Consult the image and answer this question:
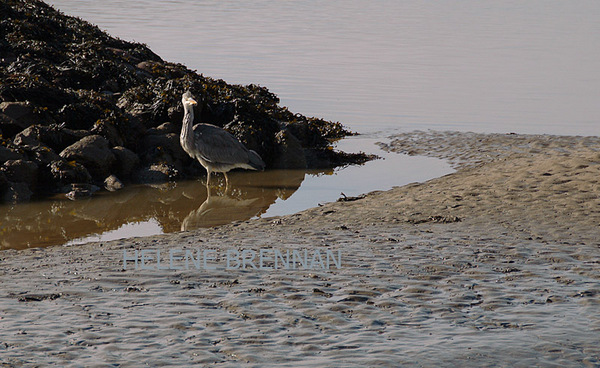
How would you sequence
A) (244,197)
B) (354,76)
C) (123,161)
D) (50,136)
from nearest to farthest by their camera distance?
(244,197) → (50,136) → (123,161) → (354,76)

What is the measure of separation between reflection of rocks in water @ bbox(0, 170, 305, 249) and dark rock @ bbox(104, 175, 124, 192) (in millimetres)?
98

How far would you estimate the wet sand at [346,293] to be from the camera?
4.97 meters

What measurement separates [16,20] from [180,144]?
545 centimetres

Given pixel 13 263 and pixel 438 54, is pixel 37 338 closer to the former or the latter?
pixel 13 263

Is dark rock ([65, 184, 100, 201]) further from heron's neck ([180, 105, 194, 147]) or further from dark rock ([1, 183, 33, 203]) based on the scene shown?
heron's neck ([180, 105, 194, 147])

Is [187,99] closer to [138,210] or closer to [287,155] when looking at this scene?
[287,155]

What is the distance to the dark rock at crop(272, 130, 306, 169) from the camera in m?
14.1

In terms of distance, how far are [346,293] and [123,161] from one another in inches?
285

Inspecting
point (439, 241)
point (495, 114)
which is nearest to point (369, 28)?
point (495, 114)

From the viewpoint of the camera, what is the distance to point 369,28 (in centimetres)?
3716

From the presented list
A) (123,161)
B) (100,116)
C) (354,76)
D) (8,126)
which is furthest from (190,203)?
(354,76)

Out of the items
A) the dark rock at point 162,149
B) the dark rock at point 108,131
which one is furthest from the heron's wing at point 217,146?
the dark rock at point 108,131

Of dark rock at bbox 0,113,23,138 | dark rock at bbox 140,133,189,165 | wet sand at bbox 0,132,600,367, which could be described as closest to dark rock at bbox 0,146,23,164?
dark rock at bbox 0,113,23,138

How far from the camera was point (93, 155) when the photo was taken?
11852mm
